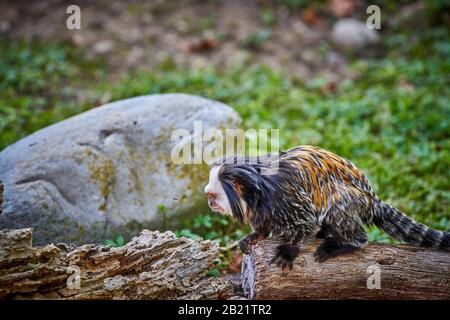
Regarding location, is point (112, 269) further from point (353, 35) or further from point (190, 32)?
point (353, 35)

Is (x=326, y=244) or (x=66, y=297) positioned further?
(x=326, y=244)

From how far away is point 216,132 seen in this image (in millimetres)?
6562

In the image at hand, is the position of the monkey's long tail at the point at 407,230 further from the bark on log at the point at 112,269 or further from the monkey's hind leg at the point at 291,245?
the bark on log at the point at 112,269

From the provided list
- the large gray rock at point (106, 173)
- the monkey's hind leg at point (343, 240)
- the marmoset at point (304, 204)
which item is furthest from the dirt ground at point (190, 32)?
the monkey's hind leg at point (343, 240)

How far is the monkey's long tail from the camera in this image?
484 centimetres

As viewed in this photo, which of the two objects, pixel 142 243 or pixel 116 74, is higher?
pixel 116 74

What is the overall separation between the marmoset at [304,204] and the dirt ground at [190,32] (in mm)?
6026

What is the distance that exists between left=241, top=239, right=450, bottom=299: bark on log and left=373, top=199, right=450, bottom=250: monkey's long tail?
0.47 ft

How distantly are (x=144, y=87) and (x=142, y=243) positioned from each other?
5359 millimetres

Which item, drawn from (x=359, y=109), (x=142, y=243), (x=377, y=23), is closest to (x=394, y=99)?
(x=359, y=109)

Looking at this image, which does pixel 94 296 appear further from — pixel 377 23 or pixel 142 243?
pixel 377 23

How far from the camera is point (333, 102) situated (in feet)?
31.2

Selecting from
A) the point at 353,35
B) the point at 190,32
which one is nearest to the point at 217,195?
the point at 190,32

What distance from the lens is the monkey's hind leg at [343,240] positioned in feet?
15.5
